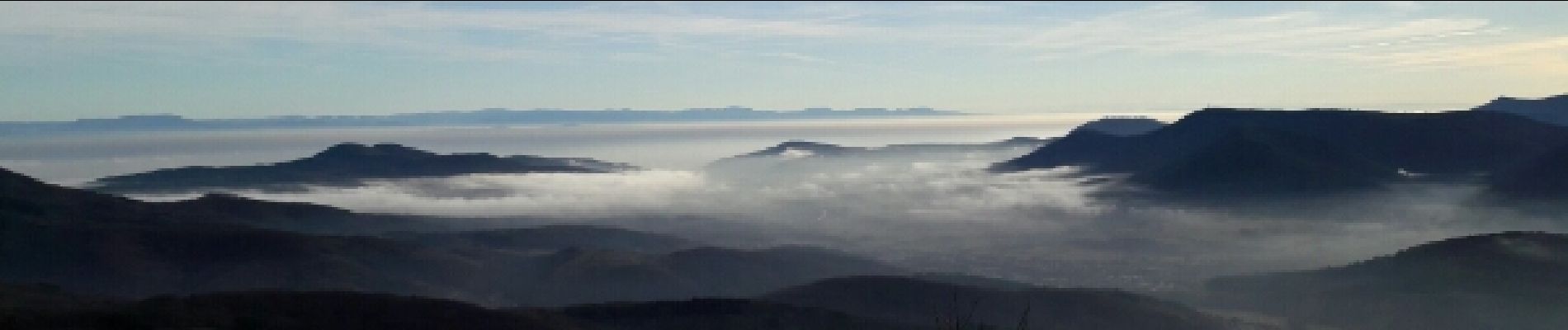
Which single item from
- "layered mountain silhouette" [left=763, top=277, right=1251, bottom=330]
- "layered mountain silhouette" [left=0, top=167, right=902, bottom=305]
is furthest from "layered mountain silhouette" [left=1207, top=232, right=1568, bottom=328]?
"layered mountain silhouette" [left=0, top=167, right=902, bottom=305]

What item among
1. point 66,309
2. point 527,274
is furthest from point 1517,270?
point 66,309

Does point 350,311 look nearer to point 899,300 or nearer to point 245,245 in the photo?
point 899,300

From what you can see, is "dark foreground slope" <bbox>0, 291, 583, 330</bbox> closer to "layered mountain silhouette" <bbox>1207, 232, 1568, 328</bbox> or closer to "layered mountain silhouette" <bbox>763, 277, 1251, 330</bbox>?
"layered mountain silhouette" <bbox>763, 277, 1251, 330</bbox>

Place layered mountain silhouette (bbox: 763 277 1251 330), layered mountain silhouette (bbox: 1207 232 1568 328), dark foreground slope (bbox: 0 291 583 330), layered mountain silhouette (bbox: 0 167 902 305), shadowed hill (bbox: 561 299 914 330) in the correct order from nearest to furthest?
dark foreground slope (bbox: 0 291 583 330) → shadowed hill (bbox: 561 299 914 330) → layered mountain silhouette (bbox: 763 277 1251 330) → layered mountain silhouette (bbox: 1207 232 1568 328) → layered mountain silhouette (bbox: 0 167 902 305)

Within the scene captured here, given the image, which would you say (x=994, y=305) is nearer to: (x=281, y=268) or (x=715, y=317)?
(x=715, y=317)

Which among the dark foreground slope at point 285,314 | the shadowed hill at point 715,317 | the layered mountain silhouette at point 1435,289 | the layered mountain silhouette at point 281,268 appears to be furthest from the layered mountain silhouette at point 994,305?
the layered mountain silhouette at point 281,268

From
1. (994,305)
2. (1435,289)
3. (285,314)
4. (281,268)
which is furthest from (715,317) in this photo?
(1435,289)
